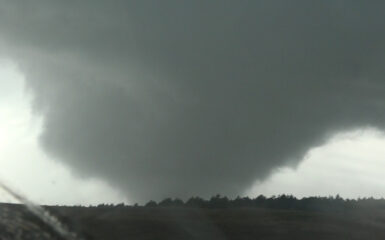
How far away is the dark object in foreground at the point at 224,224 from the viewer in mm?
42062

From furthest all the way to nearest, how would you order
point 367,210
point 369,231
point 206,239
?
point 367,210
point 369,231
point 206,239

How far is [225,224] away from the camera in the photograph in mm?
48938

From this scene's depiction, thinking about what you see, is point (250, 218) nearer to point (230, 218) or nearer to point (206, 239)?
point (230, 218)

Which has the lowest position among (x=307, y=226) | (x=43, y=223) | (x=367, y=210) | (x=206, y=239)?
(x=43, y=223)

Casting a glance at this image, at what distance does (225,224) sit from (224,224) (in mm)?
116

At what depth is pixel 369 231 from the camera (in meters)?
49.1

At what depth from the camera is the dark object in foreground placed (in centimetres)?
4206

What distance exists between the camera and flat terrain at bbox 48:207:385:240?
4206cm

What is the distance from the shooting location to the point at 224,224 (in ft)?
161

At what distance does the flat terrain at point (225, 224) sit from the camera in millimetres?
42062

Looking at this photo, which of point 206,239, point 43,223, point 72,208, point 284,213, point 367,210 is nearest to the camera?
point 43,223

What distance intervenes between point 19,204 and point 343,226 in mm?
29159

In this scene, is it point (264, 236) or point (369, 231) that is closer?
point (264, 236)

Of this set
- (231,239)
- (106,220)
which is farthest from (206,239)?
(106,220)
